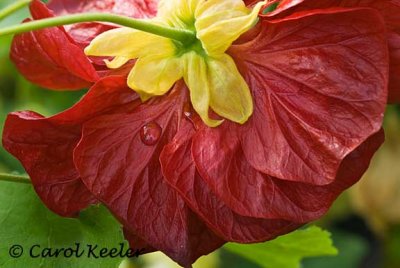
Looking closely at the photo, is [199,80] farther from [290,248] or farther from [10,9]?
Result: [290,248]

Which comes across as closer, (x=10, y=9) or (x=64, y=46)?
(x=10, y=9)

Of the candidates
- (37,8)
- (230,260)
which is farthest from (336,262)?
(37,8)

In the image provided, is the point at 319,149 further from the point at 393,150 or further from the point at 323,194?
the point at 393,150

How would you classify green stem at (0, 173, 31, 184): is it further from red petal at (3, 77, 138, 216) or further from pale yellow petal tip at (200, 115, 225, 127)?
pale yellow petal tip at (200, 115, 225, 127)

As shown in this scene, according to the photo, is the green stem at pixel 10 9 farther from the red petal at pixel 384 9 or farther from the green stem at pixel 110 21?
the red petal at pixel 384 9

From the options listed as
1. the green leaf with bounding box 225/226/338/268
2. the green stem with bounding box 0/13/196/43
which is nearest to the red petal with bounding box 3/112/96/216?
the green stem with bounding box 0/13/196/43

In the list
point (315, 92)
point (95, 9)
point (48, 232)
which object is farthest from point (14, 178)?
point (315, 92)
